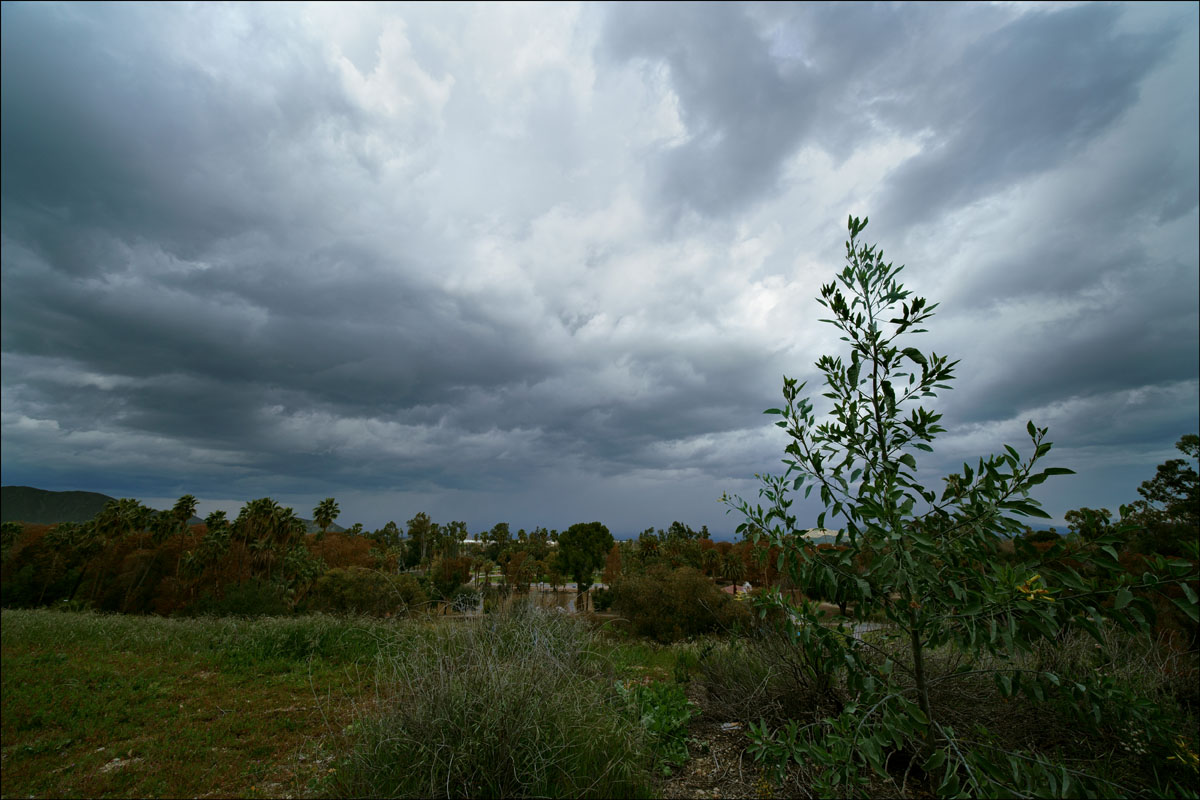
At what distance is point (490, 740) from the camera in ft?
11.0

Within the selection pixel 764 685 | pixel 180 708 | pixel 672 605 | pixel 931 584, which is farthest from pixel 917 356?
pixel 672 605

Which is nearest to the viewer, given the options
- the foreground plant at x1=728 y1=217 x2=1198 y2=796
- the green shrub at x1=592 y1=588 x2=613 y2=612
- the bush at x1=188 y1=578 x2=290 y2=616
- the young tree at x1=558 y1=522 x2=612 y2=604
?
the foreground plant at x1=728 y1=217 x2=1198 y2=796

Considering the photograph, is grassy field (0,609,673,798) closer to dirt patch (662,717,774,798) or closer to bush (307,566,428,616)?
dirt patch (662,717,774,798)

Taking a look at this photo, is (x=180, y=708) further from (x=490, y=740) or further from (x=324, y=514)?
(x=324, y=514)

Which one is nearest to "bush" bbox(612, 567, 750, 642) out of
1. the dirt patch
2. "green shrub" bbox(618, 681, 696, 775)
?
"green shrub" bbox(618, 681, 696, 775)

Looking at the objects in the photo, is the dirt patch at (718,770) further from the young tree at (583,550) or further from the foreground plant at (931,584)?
the young tree at (583,550)

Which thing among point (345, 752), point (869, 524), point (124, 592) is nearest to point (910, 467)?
point (869, 524)

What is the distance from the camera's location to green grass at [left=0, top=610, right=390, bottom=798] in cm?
499

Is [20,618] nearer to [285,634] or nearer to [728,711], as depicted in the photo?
[285,634]

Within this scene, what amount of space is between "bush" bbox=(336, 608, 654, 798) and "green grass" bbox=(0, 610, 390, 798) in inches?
20.9

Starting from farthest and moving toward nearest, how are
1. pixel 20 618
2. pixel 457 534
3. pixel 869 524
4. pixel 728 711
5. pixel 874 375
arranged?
A: 1. pixel 457 534
2. pixel 20 618
3. pixel 728 711
4. pixel 874 375
5. pixel 869 524

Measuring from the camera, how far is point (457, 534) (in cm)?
7569

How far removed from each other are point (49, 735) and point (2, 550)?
140 ft

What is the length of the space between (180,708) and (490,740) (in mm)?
6499
